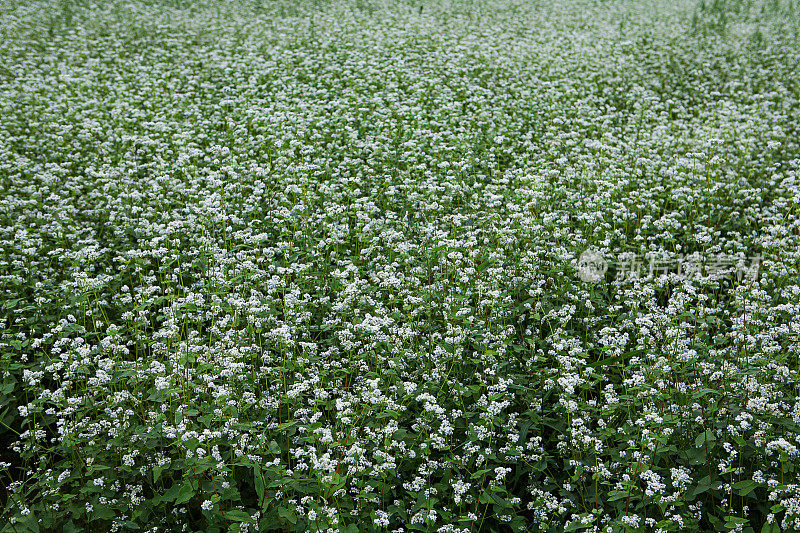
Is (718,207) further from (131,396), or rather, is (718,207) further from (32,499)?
(32,499)

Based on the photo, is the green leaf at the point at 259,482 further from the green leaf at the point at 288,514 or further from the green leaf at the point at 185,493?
the green leaf at the point at 185,493

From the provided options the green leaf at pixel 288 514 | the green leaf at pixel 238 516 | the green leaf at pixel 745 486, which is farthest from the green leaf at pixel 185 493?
the green leaf at pixel 745 486

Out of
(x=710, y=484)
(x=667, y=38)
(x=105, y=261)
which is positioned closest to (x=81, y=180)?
(x=105, y=261)

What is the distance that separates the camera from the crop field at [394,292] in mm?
3898

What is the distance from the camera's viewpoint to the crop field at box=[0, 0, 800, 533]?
3898mm

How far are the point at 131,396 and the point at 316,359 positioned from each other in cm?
131

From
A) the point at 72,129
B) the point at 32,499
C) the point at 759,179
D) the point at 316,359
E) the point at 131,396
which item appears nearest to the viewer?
the point at 32,499

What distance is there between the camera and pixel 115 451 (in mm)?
4164

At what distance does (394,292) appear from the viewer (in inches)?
228

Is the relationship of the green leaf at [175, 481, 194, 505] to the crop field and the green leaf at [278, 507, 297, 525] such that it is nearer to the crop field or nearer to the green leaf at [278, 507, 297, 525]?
the crop field
